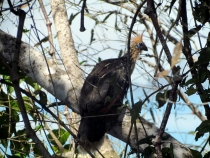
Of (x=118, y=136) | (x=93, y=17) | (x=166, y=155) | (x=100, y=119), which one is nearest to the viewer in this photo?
(x=166, y=155)

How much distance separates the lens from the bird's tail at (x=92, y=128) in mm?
3508

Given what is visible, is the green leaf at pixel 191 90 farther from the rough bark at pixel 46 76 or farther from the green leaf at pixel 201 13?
the rough bark at pixel 46 76

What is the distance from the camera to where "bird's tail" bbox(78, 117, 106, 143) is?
351 cm

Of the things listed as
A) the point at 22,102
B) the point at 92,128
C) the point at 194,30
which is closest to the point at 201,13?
the point at 194,30

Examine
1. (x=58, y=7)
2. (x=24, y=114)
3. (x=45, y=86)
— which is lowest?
(x=24, y=114)

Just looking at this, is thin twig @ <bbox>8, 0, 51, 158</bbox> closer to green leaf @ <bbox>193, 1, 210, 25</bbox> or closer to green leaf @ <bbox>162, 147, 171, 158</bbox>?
green leaf @ <bbox>162, 147, 171, 158</bbox>

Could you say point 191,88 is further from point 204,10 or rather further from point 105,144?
point 105,144

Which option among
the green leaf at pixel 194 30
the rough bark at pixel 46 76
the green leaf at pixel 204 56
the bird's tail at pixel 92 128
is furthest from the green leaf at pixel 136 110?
the bird's tail at pixel 92 128

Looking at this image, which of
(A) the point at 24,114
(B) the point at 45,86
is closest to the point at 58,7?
(B) the point at 45,86

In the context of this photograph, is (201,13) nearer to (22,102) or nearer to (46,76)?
(22,102)

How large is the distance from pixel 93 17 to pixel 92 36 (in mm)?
810

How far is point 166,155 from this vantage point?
1.90 metres

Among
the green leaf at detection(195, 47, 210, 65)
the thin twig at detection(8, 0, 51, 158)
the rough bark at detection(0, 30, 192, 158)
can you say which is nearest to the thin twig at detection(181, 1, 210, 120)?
the green leaf at detection(195, 47, 210, 65)

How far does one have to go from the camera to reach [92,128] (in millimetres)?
3543
